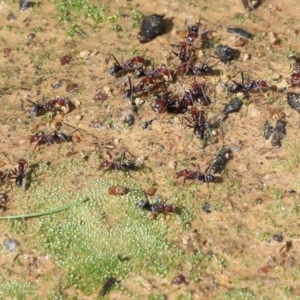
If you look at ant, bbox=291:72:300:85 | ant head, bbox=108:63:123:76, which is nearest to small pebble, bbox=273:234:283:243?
ant, bbox=291:72:300:85

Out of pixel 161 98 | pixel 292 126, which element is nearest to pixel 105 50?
pixel 161 98

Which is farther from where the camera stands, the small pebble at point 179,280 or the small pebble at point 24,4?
the small pebble at point 24,4

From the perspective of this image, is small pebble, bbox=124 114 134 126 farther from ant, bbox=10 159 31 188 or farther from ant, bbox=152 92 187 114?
ant, bbox=10 159 31 188

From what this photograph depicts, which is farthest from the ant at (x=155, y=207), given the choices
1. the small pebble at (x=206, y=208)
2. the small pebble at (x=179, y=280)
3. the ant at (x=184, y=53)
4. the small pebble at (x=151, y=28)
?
the small pebble at (x=151, y=28)

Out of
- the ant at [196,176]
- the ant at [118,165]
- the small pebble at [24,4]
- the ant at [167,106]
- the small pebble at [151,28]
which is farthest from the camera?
the small pebble at [24,4]

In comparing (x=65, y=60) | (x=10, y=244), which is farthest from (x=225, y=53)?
(x=10, y=244)

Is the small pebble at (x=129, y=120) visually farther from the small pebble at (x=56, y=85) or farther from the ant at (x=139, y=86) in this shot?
the small pebble at (x=56, y=85)

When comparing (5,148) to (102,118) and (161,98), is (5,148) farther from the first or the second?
(161,98)
